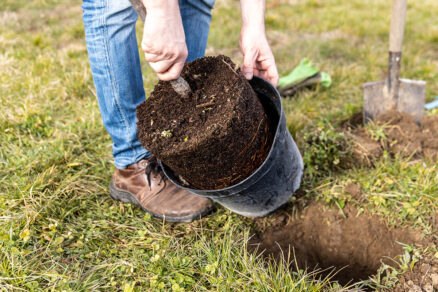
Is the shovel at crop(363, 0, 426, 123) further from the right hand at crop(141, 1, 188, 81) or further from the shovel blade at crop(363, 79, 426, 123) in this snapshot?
the right hand at crop(141, 1, 188, 81)

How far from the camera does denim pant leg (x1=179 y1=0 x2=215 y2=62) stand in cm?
169

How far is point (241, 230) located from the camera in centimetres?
175

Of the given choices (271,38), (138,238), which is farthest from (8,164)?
(271,38)

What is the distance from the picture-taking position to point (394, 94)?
8.11 ft

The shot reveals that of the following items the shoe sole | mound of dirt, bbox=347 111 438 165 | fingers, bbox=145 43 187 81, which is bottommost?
the shoe sole

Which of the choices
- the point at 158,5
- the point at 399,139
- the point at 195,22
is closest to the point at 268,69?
the point at 195,22

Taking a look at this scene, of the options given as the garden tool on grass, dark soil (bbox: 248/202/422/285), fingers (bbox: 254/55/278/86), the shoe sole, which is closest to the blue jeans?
the shoe sole

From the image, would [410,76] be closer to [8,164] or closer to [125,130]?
[125,130]

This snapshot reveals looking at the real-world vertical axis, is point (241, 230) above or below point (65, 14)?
below

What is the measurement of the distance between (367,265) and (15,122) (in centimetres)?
254

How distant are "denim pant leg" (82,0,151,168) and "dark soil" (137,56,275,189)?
0.28m

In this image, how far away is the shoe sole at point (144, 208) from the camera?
5.83 ft

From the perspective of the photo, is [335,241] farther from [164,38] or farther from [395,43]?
[395,43]

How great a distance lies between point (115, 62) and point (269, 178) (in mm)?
903
